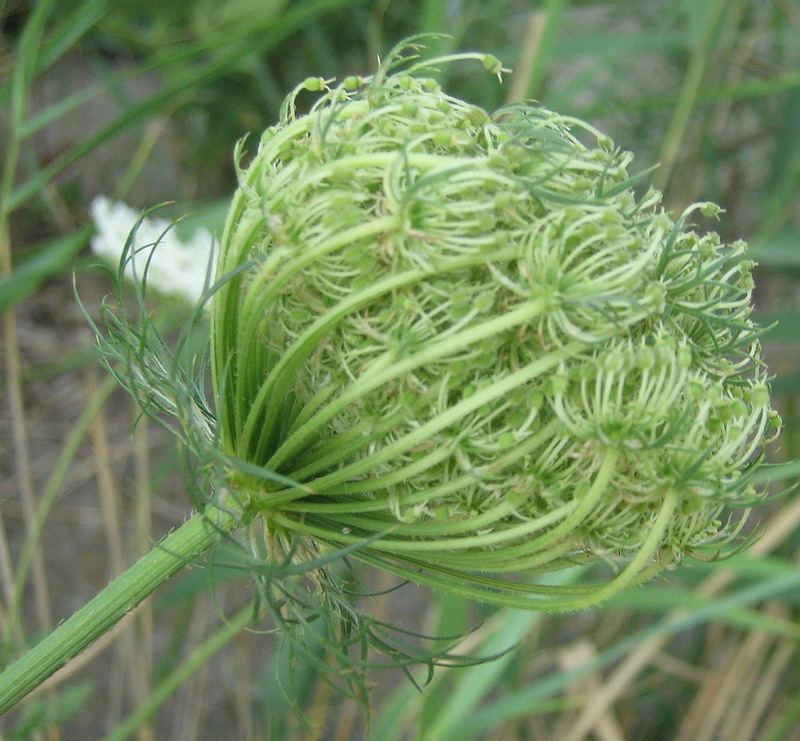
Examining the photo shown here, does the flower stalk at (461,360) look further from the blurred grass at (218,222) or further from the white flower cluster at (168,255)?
the white flower cluster at (168,255)

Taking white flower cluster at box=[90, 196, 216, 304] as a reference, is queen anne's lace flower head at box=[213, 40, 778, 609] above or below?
below

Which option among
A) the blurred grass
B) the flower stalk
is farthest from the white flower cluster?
the flower stalk

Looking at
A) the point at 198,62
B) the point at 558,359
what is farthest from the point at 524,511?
the point at 198,62

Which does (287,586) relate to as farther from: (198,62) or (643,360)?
(198,62)

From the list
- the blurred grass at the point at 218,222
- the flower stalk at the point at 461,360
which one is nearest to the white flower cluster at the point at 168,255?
the blurred grass at the point at 218,222

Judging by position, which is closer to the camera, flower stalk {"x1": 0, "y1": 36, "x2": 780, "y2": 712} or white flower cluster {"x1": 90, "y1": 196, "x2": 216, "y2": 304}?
flower stalk {"x1": 0, "y1": 36, "x2": 780, "y2": 712}

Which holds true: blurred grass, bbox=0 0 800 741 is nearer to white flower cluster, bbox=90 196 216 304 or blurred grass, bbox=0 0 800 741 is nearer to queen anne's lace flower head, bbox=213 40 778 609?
white flower cluster, bbox=90 196 216 304

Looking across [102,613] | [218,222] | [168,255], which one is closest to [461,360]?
[102,613]

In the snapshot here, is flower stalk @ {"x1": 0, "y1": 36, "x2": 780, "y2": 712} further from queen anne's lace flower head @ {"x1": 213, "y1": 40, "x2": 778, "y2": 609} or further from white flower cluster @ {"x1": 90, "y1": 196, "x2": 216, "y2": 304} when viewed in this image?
white flower cluster @ {"x1": 90, "y1": 196, "x2": 216, "y2": 304}
